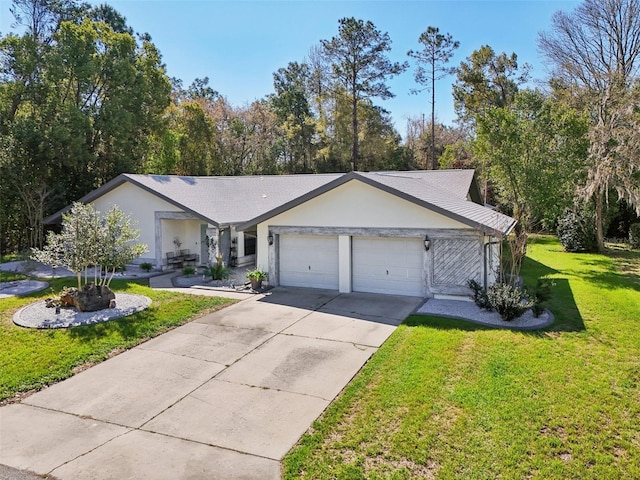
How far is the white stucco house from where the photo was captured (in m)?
12.4

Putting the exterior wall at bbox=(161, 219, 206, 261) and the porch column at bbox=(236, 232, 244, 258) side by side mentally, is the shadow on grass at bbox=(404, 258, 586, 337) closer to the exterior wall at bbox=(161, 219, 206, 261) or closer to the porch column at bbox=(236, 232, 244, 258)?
the porch column at bbox=(236, 232, 244, 258)

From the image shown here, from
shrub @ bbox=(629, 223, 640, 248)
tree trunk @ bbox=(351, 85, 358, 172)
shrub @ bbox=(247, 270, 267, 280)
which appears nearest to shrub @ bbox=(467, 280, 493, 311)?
shrub @ bbox=(247, 270, 267, 280)

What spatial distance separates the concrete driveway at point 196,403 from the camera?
5.18 metres

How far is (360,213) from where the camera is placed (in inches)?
532

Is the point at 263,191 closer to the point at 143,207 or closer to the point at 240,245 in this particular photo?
the point at 240,245

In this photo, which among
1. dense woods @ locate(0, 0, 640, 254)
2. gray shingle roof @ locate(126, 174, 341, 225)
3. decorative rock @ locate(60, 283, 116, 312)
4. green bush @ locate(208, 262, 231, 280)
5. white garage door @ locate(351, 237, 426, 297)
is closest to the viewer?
decorative rock @ locate(60, 283, 116, 312)

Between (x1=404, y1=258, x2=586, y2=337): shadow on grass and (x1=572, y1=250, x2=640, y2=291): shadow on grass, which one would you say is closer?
(x1=404, y1=258, x2=586, y2=337): shadow on grass

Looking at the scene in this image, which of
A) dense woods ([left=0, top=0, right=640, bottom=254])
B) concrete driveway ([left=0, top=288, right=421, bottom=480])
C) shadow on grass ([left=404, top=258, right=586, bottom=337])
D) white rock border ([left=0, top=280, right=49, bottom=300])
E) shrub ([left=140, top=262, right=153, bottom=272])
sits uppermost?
dense woods ([left=0, top=0, right=640, bottom=254])

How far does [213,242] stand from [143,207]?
12.4 feet

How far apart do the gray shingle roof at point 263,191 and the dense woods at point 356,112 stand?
93.1 inches

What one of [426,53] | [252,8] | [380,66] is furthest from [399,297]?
[426,53]

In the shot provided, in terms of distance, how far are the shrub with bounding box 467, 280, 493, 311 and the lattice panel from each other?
37cm

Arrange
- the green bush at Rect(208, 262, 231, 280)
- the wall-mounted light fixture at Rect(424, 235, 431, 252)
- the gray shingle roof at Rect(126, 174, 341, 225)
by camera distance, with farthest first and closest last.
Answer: the gray shingle roof at Rect(126, 174, 341, 225) → the green bush at Rect(208, 262, 231, 280) → the wall-mounted light fixture at Rect(424, 235, 431, 252)

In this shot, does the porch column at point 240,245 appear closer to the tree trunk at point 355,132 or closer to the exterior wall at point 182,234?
the exterior wall at point 182,234
